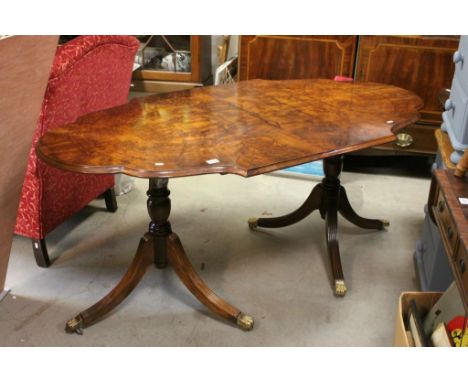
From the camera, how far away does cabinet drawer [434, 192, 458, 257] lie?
1346 mm

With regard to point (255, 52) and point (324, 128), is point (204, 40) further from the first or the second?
point (324, 128)

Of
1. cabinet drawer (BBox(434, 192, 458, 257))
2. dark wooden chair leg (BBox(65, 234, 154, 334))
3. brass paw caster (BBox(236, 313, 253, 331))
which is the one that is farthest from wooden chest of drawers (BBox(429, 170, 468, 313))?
dark wooden chair leg (BBox(65, 234, 154, 334))

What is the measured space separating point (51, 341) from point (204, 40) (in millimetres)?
2841

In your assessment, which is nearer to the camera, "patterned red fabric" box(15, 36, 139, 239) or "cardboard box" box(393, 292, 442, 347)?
"cardboard box" box(393, 292, 442, 347)

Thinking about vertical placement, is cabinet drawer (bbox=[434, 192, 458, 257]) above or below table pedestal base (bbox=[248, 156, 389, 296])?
above

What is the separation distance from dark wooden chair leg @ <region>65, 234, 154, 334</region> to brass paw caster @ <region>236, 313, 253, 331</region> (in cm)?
40

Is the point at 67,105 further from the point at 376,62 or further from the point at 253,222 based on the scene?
the point at 376,62

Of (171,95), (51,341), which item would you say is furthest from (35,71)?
(51,341)

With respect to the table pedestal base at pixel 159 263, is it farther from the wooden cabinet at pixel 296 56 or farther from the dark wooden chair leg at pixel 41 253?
the wooden cabinet at pixel 296 56

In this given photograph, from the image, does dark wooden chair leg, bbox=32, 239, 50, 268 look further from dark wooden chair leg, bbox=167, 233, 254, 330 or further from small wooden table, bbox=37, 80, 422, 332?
dark wooden chair leg, bbox=167, 233, 254, 330

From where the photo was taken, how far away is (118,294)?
6.42 ft

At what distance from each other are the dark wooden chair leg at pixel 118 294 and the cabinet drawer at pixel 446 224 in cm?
103

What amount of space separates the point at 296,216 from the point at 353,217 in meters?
0.27

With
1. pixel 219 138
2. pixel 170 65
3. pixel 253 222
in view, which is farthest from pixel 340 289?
pixel 170 65
